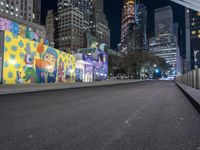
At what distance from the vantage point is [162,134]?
4020 millimetres

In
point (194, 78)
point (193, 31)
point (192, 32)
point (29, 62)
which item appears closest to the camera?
point (194, 78)

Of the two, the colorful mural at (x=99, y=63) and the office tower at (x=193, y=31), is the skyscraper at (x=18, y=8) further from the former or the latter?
the office tower at (x=193, y=31)

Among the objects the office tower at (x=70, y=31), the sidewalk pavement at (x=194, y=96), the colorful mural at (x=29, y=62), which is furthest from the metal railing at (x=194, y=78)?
the office tower at (x=70, y=31)

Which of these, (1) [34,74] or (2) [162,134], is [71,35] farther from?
(2) [162,134]

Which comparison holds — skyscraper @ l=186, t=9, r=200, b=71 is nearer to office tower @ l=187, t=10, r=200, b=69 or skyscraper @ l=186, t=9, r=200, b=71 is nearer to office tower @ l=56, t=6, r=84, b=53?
office tower @ l=187, t=10, r=200, b=69

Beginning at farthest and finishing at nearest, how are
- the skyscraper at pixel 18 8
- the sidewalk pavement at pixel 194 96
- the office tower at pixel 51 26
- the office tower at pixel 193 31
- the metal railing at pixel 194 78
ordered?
the office tower at pixel 51 26 → the office tower at pixel 193 31 → the skyscraper at pixel 18 8 → the metal railing at pixel 194 78 → the sidewalk pavement at pixel 194 96

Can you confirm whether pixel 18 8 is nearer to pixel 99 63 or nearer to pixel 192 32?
pixel 99 63

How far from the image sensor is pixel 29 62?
2891 centimetres

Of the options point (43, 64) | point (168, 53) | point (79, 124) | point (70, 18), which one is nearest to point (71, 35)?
point (70, 18)

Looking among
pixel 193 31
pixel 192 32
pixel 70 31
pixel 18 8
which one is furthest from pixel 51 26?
pixel 193 31

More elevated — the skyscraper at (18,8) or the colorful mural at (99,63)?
the skyscraper at (18,8)

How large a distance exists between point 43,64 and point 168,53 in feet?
609

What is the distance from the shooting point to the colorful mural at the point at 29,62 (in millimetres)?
25391

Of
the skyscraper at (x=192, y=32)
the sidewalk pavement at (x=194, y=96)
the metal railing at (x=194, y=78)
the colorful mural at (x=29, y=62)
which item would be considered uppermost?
the skyscraper at (x=192, y=32)
